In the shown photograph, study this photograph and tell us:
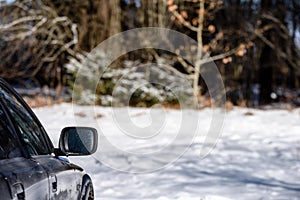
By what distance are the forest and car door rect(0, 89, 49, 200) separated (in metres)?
11.8

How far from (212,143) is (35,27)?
8570 mm

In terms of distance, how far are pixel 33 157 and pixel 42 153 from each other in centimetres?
28

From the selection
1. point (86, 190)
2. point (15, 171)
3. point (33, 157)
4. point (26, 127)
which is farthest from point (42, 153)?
point (15, 171)

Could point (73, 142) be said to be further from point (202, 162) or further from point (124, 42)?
point (124, 42)

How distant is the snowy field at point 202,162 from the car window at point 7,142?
331 cm

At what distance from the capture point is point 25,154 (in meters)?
2.02

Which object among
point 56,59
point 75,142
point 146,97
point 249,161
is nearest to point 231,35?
point 146,97

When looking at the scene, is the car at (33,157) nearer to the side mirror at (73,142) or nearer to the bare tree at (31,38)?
the side mirror at (73,142)

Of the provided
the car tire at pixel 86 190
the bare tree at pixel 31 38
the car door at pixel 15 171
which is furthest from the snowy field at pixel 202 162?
the bare tree at pixel 31 38

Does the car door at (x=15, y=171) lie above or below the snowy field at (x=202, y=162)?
above

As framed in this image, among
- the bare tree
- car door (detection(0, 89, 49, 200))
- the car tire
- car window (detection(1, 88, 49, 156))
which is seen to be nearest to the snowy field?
the car tire

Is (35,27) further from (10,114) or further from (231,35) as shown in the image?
(10,114)

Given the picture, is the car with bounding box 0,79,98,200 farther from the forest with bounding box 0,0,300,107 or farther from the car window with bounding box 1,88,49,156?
the forest with bounding box 0,0,300,107

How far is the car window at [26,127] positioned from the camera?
219 centimetres
